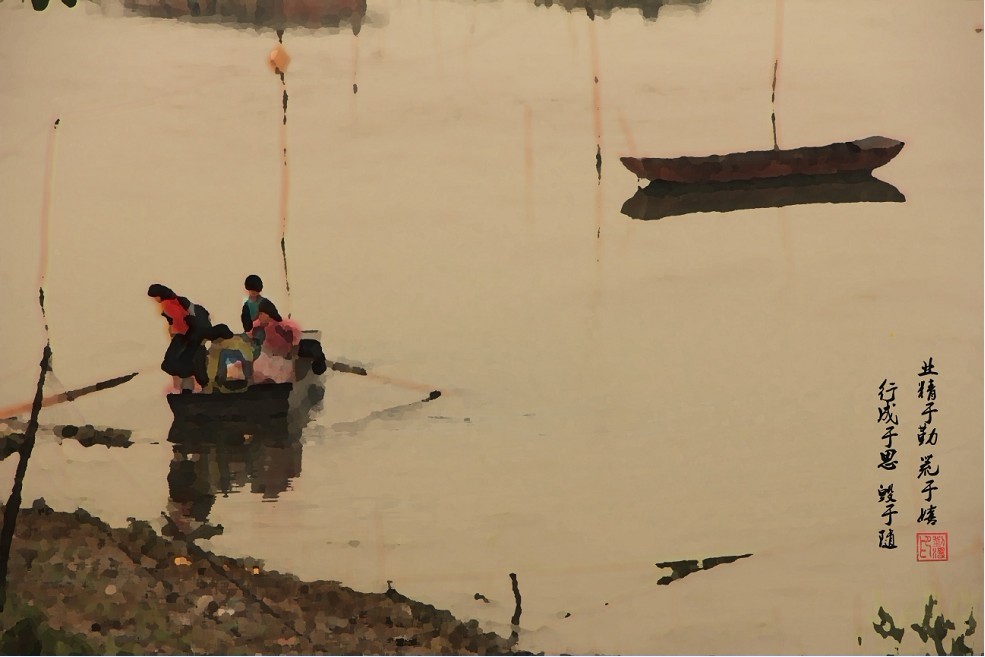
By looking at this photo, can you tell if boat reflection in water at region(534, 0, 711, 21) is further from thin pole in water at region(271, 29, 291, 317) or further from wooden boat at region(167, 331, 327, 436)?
wooden boat at region(167, 331, 327, 436)

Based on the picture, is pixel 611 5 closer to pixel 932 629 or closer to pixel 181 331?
pixel 181 331

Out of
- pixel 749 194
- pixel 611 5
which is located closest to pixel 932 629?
pixel 749 194

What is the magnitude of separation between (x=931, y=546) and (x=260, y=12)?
7.26 feet

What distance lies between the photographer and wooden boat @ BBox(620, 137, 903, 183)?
2348 millimetres

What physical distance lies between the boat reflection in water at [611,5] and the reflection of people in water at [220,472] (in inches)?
52.4

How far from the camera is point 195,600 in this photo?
88.1 inches

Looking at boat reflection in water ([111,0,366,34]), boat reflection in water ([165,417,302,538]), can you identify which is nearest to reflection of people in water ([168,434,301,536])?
boat reflection in water ([165,417,302,538])

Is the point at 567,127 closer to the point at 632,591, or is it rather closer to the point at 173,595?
the point at 632,591

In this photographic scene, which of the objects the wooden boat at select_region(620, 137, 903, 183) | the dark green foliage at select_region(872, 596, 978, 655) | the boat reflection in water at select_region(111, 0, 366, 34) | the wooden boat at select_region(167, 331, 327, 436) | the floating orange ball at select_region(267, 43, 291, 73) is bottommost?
the dark green foliage at select_region(872, 596, 978, 655)

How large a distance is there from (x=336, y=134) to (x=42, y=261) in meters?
0.81

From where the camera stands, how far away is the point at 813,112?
7.82ft

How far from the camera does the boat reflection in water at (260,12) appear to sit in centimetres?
234

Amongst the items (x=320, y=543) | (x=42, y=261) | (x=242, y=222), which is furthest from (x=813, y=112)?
(x=42, y=261)

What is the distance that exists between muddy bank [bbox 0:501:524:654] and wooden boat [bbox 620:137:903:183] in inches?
49.2
